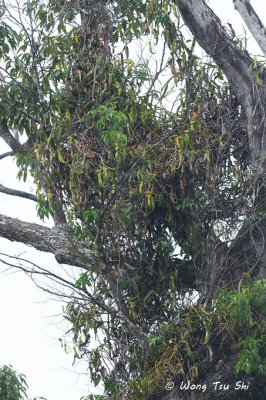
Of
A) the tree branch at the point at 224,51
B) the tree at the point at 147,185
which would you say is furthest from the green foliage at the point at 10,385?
the tree branch at the point at 224,51

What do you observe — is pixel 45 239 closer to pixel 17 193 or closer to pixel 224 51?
pixel 17 193

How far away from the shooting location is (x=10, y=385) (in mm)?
7441

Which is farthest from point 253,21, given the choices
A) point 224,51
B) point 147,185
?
point 147,185

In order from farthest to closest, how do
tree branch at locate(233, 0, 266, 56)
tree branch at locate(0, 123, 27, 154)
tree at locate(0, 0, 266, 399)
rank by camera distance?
tree branch at locate(233, 0, 266, 56), tree branch at locate(0, 123, 27, 154), tree at locate(0, 0, 266, 399)

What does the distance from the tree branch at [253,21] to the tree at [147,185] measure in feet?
4.39

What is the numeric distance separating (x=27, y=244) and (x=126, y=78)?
185cm

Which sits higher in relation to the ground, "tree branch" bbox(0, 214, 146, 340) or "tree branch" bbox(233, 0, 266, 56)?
"tree branch" bbox(233, 0, 266, 56)

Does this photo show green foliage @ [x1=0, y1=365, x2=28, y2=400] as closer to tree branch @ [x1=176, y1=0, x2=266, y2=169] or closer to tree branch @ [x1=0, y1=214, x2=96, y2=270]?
tree branch @ [x1=0, y1=214, x2=96, y2=270]

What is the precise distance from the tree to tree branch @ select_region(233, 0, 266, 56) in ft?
4.39

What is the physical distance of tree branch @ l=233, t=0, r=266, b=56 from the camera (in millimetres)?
9039

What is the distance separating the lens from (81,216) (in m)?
6.97

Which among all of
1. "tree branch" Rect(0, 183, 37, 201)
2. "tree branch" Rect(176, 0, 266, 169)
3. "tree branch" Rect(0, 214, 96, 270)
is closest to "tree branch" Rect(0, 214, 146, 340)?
"tree branch" Rect(0, 214, 96, 270)

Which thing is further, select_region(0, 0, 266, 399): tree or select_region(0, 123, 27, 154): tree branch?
select_region(0, 123, 27, 154): tree branch

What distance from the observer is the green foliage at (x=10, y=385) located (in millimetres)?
7398
